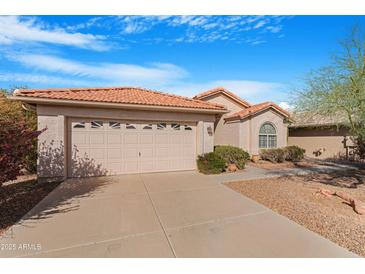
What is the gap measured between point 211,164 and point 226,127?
643cm

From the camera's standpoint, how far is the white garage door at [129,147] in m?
8.10

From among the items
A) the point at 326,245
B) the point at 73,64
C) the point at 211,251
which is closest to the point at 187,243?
the point at 211,251

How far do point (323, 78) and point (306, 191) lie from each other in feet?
14.5

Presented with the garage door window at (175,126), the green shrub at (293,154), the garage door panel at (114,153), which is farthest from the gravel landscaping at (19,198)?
the green shrub at (293,154)

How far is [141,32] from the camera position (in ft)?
24.9

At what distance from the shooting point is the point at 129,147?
8.76 meters

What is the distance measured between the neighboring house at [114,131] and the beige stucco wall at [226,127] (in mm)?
4473

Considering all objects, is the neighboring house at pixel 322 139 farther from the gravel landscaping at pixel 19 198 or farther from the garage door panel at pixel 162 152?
the gravel landscaping at pixel 19 198

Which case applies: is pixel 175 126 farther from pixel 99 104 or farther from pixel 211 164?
pixel 99 104

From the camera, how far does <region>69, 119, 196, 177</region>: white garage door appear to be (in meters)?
8.10

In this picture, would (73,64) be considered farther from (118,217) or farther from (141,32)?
(118,217)

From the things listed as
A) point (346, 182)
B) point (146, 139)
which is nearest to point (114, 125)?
point (146, 139)

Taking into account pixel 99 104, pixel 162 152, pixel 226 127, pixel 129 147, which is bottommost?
pixel 162 152

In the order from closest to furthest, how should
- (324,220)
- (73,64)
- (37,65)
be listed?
1. (324,220)
2. (37,65)
3. (73,64)
